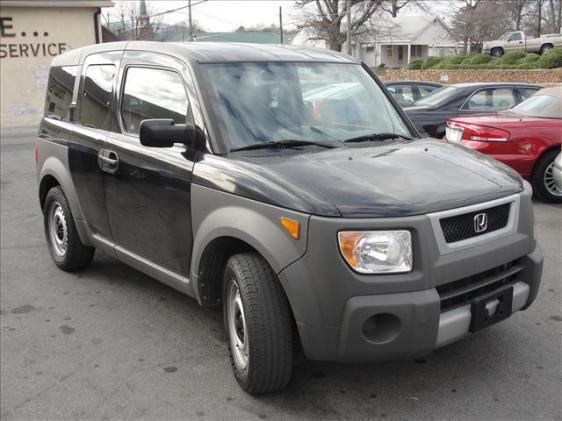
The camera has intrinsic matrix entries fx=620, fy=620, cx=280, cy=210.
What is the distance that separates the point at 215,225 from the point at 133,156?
111 centimetres

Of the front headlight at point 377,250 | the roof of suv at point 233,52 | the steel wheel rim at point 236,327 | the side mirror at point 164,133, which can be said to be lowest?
the steel wheel rim at point 236,327

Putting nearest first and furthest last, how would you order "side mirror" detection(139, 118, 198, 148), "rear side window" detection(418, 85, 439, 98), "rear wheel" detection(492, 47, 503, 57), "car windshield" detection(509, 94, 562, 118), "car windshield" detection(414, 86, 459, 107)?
"side mirror" detection(139, 118, 198, 148) → "car windshield" detection(509, 94, 562, 118) → "car windshield" detection(414, 86, 459, 107) → "rear side window" detection(418, 85, 439, 98) → "rear wheel" detection(492, 47, 503, 57)

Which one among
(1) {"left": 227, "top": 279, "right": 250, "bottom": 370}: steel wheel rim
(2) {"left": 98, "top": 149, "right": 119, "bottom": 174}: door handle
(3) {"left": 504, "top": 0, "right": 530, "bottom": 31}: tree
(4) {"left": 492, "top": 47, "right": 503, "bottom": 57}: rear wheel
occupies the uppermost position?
(3) {"left": 504, "top": 0, "right": 530, "bottom": 31}: tree

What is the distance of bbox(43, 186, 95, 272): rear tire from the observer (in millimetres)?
5268

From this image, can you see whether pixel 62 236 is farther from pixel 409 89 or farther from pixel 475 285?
pixel 409 89

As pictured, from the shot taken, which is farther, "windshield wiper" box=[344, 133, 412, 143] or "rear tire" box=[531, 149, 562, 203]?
"rear tire" box=[531, 149, 562, 203]

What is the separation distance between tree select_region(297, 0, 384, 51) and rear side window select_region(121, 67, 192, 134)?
48237 millimetres

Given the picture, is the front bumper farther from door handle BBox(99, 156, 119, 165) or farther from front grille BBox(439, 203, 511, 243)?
door handle BBox(99, 156, 119, 165)

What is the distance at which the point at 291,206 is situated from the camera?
298 cm

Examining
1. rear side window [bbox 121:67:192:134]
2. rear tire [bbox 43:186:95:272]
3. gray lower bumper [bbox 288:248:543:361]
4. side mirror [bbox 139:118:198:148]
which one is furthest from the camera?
rear tire [bbox 43:186:95:272]

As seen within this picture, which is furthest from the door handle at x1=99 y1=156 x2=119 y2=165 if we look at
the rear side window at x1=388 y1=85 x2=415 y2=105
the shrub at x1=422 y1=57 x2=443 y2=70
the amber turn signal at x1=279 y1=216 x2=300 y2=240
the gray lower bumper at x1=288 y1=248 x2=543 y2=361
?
the shrub at x1=422 y1=57 x2=443 y2=70

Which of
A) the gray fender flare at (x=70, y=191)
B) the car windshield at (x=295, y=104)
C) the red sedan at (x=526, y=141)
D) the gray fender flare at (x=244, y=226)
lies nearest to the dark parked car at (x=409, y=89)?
the red sedan at (x=526, y=141)

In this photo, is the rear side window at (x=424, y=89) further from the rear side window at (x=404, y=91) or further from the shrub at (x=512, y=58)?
the shrub at (x=512, y=58)

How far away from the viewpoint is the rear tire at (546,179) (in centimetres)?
782
